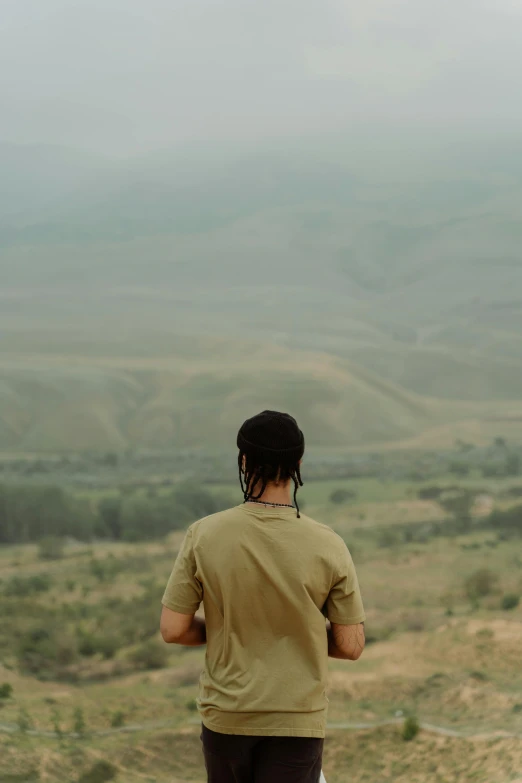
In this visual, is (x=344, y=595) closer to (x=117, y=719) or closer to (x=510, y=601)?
(x=117, y=719)

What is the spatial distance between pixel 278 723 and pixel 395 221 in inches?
1092

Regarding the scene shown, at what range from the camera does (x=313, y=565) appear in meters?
1.59

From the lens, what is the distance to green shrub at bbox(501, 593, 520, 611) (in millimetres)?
12952

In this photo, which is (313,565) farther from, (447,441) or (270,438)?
(447,441)

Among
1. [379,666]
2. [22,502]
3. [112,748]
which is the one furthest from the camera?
[22,502]

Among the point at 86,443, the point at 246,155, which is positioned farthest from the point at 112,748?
the point at 246,155

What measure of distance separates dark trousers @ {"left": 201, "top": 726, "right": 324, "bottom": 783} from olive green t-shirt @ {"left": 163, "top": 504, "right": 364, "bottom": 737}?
3 cm

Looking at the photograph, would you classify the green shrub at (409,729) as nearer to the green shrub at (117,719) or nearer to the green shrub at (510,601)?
the green shrub at (117,719)

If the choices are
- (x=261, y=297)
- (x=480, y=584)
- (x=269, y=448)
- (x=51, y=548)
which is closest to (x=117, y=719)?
(x=480, y=584)

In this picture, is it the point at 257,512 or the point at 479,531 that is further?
the point at 479,531

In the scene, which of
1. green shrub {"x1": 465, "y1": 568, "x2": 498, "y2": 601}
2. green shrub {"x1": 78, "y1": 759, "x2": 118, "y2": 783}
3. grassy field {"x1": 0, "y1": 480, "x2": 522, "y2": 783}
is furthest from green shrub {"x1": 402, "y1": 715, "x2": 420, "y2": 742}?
green shrub {"x1": 465, "y1": 568, "x2": 498, "y2": 601}

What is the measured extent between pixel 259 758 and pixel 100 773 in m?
5.82

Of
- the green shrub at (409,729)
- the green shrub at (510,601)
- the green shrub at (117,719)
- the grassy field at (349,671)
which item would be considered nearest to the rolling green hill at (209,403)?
the grassy field at (349,671)

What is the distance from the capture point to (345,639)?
167cm
